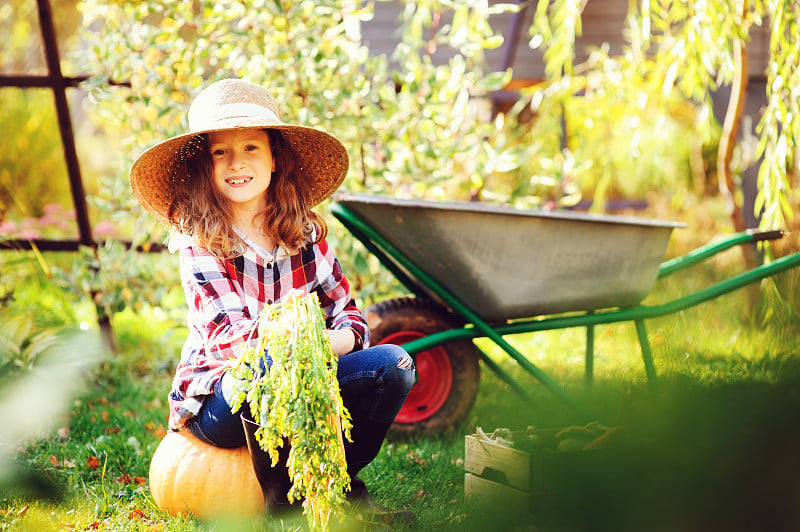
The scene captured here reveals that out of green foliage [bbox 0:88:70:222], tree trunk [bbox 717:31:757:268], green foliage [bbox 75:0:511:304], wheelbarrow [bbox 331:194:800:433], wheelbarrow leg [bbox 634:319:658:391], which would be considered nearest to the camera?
wheelbarrow leg [bbox 634:319:658:391]

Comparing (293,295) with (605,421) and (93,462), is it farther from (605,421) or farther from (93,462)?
(93,462)

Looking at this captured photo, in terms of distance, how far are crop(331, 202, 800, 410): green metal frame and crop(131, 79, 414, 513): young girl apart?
27cm

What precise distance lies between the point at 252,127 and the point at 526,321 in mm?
1048

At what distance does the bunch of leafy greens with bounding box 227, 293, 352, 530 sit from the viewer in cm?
147

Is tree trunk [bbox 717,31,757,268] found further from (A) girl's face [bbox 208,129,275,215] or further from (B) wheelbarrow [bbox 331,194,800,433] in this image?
(A) girl's face [bbox 208,129,275,215]

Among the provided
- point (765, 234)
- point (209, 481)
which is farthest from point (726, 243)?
point (209, 481)

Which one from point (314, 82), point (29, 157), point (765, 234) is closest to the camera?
point (765, 234)

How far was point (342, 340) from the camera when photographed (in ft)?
6.05

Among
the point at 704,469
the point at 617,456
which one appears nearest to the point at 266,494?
the point at 617,456

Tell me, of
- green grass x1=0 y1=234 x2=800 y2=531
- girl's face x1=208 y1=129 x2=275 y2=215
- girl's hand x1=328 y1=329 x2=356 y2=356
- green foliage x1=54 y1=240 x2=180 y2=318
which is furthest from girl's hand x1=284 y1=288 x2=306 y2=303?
green foliage x1=54 y1=240 x2=180 y2=318

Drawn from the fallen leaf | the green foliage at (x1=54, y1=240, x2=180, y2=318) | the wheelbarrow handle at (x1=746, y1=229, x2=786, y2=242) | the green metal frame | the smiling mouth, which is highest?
the smiling mouth

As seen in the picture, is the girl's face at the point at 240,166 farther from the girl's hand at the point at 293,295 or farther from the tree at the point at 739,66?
the tree at the point at 739,66

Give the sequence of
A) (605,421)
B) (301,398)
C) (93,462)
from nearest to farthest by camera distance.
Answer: (301,398)
(605,421)
(93,462)

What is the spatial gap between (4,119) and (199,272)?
4.47m
